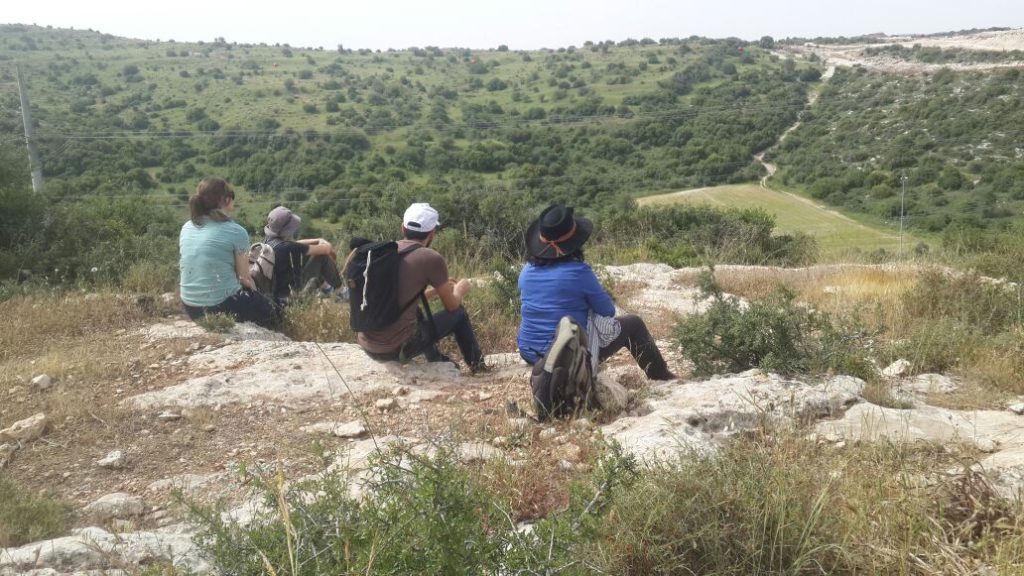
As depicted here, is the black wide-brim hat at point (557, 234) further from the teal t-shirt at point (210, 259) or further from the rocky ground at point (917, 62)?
the rocky ground at point (917, 62)

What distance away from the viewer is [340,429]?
3.84 metres

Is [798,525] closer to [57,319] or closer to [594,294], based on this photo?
[594,294]

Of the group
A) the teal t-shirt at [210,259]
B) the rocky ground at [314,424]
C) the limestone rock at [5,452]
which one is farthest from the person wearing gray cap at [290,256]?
the limestone rock at [5,452]

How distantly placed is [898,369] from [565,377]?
89.4 inches

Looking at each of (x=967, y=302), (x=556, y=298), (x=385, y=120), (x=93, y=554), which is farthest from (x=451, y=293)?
(x=385, y=120)

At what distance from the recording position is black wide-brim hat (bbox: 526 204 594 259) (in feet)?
13.5

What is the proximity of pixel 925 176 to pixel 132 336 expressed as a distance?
50609 mm

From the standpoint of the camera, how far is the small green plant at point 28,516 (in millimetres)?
2701

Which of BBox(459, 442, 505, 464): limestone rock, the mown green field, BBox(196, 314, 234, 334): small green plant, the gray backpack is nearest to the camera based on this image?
BBox(459, 442, 505, 464): limestone rock

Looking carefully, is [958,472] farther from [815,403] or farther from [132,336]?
[132,336]

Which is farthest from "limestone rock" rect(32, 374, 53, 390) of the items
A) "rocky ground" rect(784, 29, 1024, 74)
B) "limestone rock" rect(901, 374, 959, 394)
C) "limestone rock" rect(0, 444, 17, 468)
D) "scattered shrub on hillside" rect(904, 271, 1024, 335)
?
"rocky ground" rect(784, 29, 1024, 74)

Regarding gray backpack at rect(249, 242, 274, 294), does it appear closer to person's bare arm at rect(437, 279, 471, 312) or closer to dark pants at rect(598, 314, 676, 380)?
person's bare arm at rect(437, 279, 471, 312)

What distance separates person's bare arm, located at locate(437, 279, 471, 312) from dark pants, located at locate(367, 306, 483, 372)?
59 mm

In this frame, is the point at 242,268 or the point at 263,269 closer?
the point at 242,268
